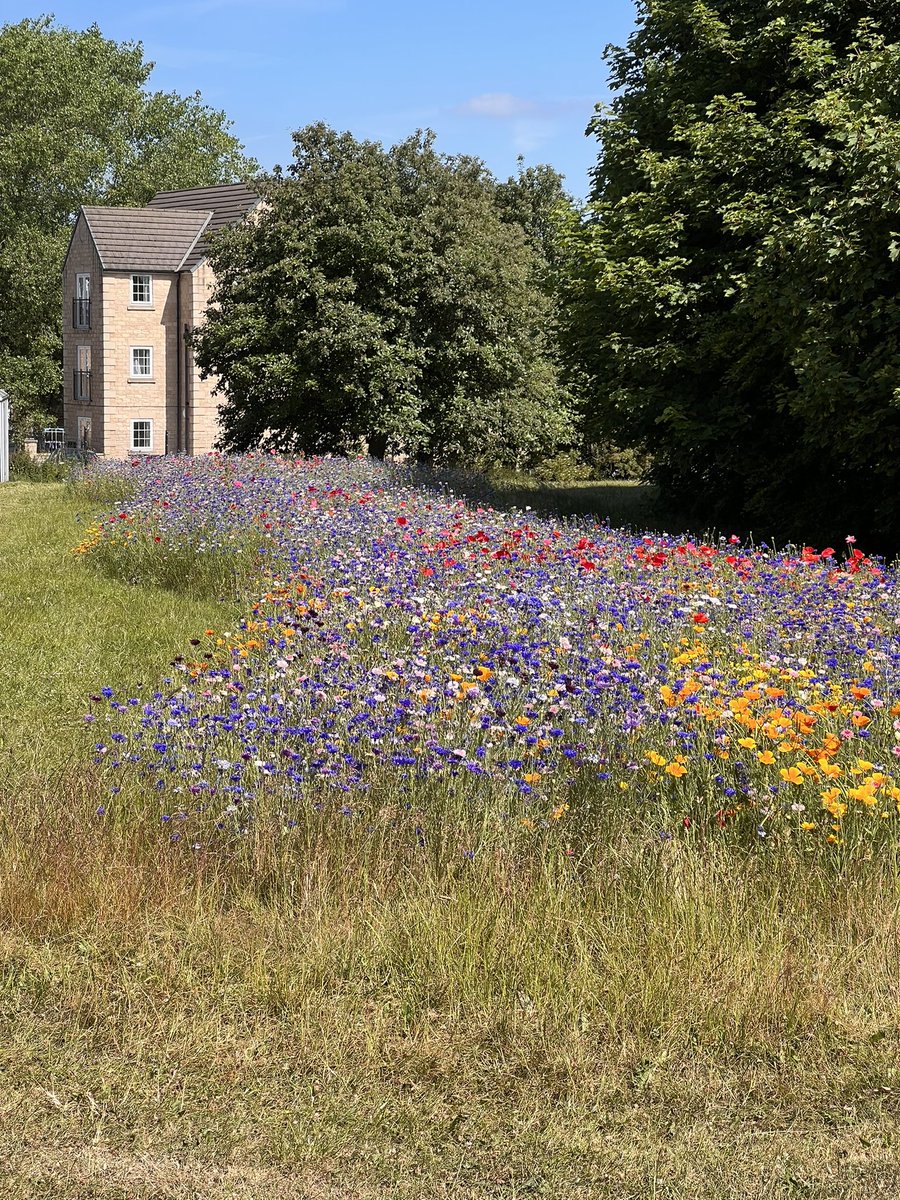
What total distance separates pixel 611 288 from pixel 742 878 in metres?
15.8

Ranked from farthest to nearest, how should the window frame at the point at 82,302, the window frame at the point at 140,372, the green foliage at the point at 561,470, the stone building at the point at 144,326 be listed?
the window frame at the point at 82,302, the window frame at the point at 140,372, the stone building at the point at 144,326, the green foliage at the point at 561,470

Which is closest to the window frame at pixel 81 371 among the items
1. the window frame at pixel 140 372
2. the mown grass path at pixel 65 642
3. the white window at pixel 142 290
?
the window frame at pixel 140 372

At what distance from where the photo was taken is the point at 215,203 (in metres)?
48.5

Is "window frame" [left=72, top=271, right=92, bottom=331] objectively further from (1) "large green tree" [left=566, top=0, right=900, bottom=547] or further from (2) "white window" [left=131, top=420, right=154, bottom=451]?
(1) "large green tree" [left=566, top=0, right=900, bottom=547]

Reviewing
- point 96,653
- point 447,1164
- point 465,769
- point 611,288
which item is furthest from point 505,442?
point 447,1164

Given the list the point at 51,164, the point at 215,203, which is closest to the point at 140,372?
the point at 215,203

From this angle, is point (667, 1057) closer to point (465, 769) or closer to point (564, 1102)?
point (564, 1102)

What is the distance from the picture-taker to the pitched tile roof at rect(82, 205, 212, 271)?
4559 centimetres

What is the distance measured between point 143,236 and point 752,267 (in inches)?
1341

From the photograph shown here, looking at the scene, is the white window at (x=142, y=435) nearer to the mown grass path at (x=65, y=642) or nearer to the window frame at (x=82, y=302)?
the window frame at (x=82, y=302)

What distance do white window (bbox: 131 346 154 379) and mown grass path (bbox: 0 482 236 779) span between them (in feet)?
102

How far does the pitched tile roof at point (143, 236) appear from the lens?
150 feet

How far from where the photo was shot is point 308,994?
4.12 m

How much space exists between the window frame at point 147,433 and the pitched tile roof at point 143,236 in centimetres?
579
